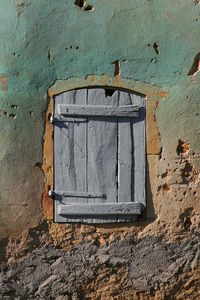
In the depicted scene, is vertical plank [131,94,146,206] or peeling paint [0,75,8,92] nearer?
peeling paint [0,75,8,92]

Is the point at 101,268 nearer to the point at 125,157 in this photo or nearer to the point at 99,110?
the point at 125,157

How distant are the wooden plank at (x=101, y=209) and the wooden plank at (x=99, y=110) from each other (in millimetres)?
872

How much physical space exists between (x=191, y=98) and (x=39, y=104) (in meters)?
A: 1.51

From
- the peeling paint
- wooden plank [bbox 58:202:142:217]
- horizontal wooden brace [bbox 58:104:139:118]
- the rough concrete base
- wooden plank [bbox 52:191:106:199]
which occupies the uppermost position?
the peeling paint

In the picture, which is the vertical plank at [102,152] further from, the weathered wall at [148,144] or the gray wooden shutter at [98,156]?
the weathered wall at [148,144]

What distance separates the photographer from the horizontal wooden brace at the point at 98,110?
6.43 meters

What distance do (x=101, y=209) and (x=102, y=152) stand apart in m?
0.55

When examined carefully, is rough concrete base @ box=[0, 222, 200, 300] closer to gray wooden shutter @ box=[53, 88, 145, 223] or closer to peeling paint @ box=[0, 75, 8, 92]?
gray wooden shutter @ box=[53, 88, 145, 223]

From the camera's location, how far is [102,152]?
21.3 feet

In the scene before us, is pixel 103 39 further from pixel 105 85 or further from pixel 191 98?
pixel 191 98

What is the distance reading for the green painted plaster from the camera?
6.39 m

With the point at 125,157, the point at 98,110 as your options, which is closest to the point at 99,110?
the point at 98,110

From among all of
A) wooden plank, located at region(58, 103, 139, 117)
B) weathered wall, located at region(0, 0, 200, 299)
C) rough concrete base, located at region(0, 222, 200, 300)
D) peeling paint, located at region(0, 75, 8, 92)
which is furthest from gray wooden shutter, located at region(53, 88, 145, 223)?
peeling paint, located at region(0, 75, 8, 92)

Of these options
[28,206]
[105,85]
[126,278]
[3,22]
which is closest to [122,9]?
[105,85]
